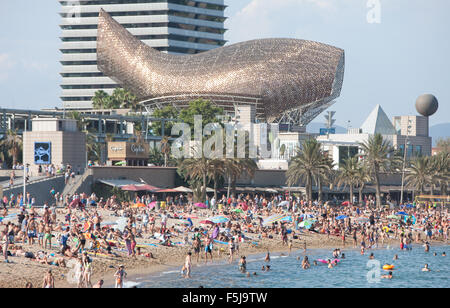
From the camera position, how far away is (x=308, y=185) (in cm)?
6444

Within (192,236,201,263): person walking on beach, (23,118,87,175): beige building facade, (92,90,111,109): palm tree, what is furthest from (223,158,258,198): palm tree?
(92,90,111,109): palm tree

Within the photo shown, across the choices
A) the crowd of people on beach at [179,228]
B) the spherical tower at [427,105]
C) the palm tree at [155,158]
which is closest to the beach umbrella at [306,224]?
the crowd of people on beach at [179,228]

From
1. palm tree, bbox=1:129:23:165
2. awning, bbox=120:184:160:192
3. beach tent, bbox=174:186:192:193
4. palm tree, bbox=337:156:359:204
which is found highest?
palm tree, bbox=1:129:23:165

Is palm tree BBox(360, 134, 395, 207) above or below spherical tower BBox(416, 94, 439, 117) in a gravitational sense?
below

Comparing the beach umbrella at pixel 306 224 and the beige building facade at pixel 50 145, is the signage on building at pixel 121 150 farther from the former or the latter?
the beach umbrella at pixel 306 224

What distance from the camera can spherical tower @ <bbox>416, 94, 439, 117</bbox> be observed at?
334ft

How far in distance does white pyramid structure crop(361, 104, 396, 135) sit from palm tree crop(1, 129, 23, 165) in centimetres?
5062

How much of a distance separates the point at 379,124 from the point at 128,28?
6650 centimetres

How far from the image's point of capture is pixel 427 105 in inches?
4033

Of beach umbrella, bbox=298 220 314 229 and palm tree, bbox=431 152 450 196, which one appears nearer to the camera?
beach umbrella, bbox=298 220 314 229

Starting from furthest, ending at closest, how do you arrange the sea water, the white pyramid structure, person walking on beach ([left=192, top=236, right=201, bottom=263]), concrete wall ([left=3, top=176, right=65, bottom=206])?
the white pyramid structure, concrete wall ([left=3, top=176, right=65, bottom=206]), person walking on beach ([left=192, top=236, right=201, bottom=263]), the sea water

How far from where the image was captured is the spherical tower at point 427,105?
10175 cm

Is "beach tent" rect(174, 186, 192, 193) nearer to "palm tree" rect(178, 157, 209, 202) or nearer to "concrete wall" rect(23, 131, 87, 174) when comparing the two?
"palm tree" rect(178, 157, 209, 202)
